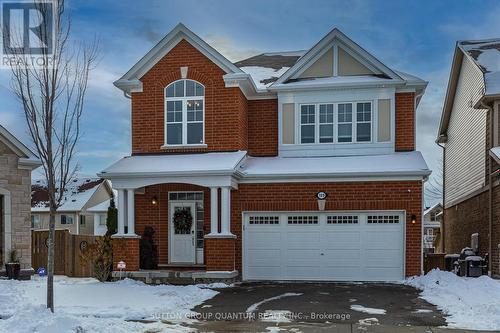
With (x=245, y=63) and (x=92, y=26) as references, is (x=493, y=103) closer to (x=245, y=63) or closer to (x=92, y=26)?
(x=245, y=63)

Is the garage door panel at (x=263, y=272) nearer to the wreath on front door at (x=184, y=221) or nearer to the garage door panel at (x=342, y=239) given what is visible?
the garage door panel at (x=342, y=239)

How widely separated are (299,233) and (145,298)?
18.7ft

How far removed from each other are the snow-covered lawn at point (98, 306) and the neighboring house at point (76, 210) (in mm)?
24489

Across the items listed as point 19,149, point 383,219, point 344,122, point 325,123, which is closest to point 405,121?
point 344,122

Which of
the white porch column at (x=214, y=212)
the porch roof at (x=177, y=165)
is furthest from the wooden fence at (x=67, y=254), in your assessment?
the white porch column at (x=214, y=212)

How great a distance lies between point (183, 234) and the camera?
54.7ft

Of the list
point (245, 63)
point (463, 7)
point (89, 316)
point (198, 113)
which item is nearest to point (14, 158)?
point (198, 113)

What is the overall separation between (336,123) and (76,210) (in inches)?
1033

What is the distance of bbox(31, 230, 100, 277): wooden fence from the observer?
1694 centimetres

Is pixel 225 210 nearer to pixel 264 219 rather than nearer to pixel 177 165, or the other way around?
pixel 264 219

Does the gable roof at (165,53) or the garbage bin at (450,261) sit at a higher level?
the gable roof at (165,53)

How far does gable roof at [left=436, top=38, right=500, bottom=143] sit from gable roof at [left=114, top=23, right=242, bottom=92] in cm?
781

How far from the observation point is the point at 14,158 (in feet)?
50.8

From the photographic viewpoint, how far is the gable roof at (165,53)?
53.4 ft
